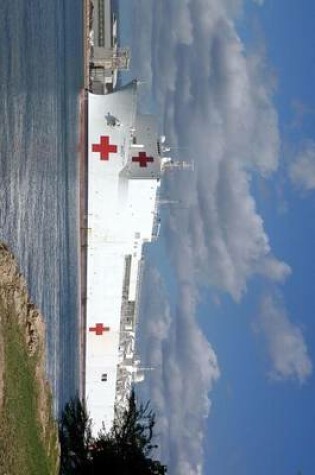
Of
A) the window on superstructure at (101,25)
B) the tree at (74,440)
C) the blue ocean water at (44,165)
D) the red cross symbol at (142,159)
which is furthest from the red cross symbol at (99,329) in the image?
the window on superstructure at (101,25)

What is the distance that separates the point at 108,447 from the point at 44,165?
980cm

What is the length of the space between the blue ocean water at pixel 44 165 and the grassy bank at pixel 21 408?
2.66 m

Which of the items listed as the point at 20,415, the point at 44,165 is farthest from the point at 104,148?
the point at 20,415

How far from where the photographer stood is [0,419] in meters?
11.6

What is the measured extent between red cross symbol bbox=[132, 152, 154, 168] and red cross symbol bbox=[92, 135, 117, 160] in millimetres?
1015

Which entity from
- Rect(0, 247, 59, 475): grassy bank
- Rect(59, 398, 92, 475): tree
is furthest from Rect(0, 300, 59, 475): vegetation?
Rect(59, 398, 92, 475): tree

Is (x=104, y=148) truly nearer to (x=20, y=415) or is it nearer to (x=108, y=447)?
(x=108, y=447)

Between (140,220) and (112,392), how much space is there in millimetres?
10090

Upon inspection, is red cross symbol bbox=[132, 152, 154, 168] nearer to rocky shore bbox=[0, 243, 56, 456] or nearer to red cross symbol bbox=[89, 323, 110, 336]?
red cross symbol bbox=[89, 323, 110, 336]

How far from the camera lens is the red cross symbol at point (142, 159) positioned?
27547 millimetres

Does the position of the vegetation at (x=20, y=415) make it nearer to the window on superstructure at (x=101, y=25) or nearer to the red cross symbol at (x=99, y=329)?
the red cross symbol at (x=99, y=329)

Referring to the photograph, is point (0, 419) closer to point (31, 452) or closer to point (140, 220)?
point (31, 452)

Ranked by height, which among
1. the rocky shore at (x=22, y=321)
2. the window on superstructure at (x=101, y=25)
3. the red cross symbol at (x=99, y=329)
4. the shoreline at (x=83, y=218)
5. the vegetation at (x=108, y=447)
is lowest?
the vegetation at (x=108, y=447)

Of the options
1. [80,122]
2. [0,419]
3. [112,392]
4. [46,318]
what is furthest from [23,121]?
[112,392]
